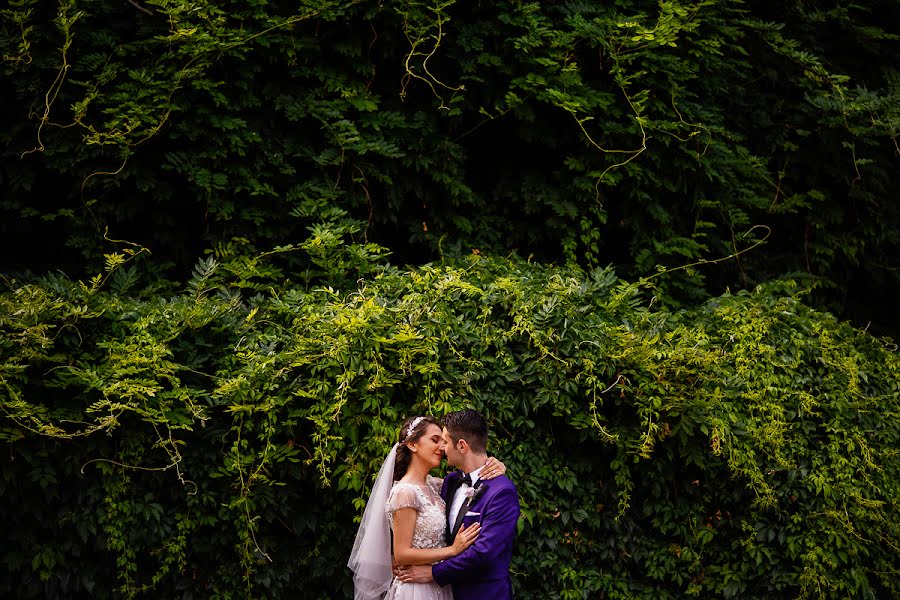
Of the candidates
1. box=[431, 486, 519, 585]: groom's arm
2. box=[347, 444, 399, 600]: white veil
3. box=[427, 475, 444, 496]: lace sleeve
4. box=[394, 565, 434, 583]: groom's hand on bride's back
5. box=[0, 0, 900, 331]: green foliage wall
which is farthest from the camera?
box=[0, 0, 900, 331]: green foliage wall

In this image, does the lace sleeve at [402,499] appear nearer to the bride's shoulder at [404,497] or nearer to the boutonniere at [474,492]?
the bride's shoulder at [404,497]

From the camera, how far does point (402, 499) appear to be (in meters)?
3.85

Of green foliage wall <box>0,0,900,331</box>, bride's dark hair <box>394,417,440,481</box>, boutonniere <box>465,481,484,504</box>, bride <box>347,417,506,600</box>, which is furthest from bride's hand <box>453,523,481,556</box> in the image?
green foliage wall <box>0,0,900,331</box>

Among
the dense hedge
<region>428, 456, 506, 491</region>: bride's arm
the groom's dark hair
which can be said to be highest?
the groom's dark hair

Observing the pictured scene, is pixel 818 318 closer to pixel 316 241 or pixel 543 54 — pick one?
pixel 543 54

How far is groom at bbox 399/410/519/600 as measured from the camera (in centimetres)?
371

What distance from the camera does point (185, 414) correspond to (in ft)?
15.3

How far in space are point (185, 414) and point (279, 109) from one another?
2933 millimetres

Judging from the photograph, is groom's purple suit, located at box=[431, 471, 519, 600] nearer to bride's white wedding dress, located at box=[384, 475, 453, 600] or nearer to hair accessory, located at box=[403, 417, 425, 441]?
bride's white wedding dress, located at box=[384, 475, 453, 600]

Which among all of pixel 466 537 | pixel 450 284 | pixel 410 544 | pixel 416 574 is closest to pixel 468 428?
pixel 466 537

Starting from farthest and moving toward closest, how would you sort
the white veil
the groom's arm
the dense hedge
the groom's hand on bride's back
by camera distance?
the dense hedge → the white veil → the groom's hand on bride's back → the groom's arm

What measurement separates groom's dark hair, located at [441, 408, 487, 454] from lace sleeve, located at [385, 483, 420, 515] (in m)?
0.33

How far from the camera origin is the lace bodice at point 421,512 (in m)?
3.85

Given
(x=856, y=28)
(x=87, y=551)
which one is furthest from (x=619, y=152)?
(x=87, y=551)
